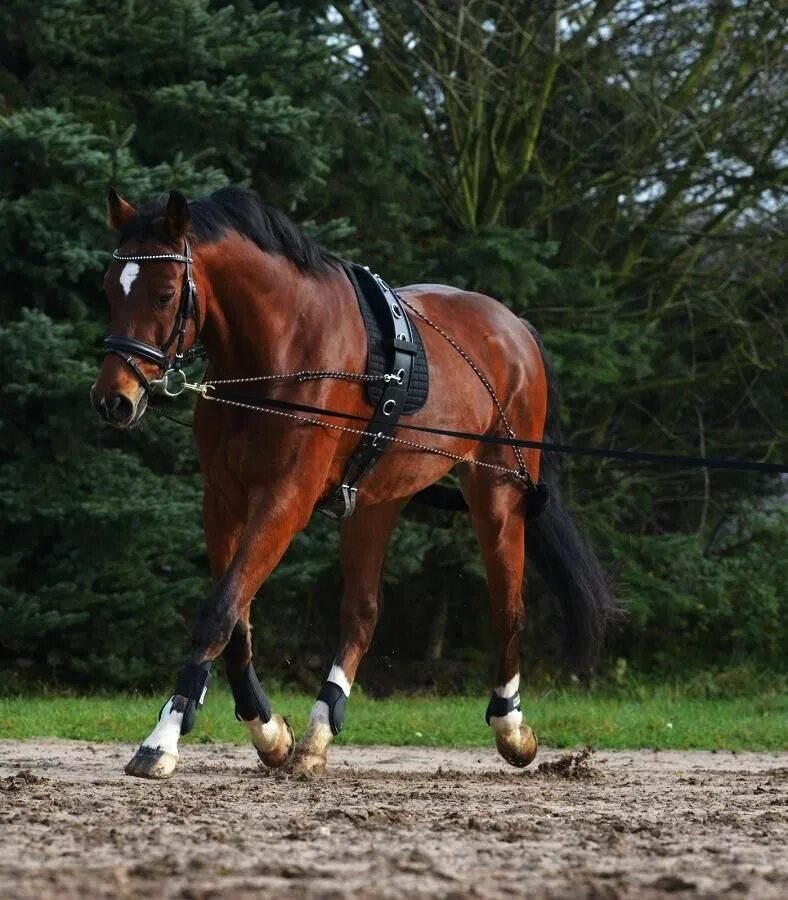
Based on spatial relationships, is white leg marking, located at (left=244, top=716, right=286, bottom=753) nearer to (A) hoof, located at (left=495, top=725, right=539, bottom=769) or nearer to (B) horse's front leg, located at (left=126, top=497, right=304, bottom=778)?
(B) horse's front leg, located at (left=126, top=497, right=304, bottom=778)

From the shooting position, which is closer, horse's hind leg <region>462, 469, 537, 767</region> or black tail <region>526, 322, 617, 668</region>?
horse's hind leg <region>462, 469, 537, 767</region>

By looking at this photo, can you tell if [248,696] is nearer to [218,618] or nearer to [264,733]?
[264,733]

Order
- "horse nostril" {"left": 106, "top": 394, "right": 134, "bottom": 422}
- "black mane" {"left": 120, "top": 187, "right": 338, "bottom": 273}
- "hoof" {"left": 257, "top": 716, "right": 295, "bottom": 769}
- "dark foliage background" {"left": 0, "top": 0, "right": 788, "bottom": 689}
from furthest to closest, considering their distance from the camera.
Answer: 1. "dark foliage background" {"left": 0, "top": 0, "right": 788, "bottom": 689}
2. "hoof" {"left": 257, "top": 716, "right": 295, "bottom": 769}
3. "black mane" {"left": 120, "top": 187, "right": 338, "bottom": 273}
4. "horse nostril" {"left": 106, "top": 394, "right": 134, "bottom": 422}

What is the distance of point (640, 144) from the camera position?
15031mm

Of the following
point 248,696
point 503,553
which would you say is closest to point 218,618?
point 248,696

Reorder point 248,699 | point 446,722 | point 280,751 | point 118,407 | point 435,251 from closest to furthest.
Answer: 1. point 118,407
2. point 248,699
3. point 280,751
4. point 446,722
5. point 435,251

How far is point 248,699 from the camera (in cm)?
662

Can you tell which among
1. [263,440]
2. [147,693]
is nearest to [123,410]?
[263,440]

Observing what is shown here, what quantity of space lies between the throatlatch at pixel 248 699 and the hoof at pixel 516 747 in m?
1.25

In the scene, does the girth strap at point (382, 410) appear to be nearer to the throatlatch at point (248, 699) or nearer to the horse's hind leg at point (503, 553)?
the throatlatch at point (248, 699)

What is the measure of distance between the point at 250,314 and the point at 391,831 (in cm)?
238

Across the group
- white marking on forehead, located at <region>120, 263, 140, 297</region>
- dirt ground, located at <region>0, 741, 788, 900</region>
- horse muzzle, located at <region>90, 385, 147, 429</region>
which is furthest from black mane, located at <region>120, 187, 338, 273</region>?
dirt ground, located at <region>0, 741, 788, 900</region>

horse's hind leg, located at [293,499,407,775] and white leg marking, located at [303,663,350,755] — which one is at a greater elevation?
horse's hind leg, located at [293,499,407,775]

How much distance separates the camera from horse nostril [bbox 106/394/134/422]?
5.68 metres
